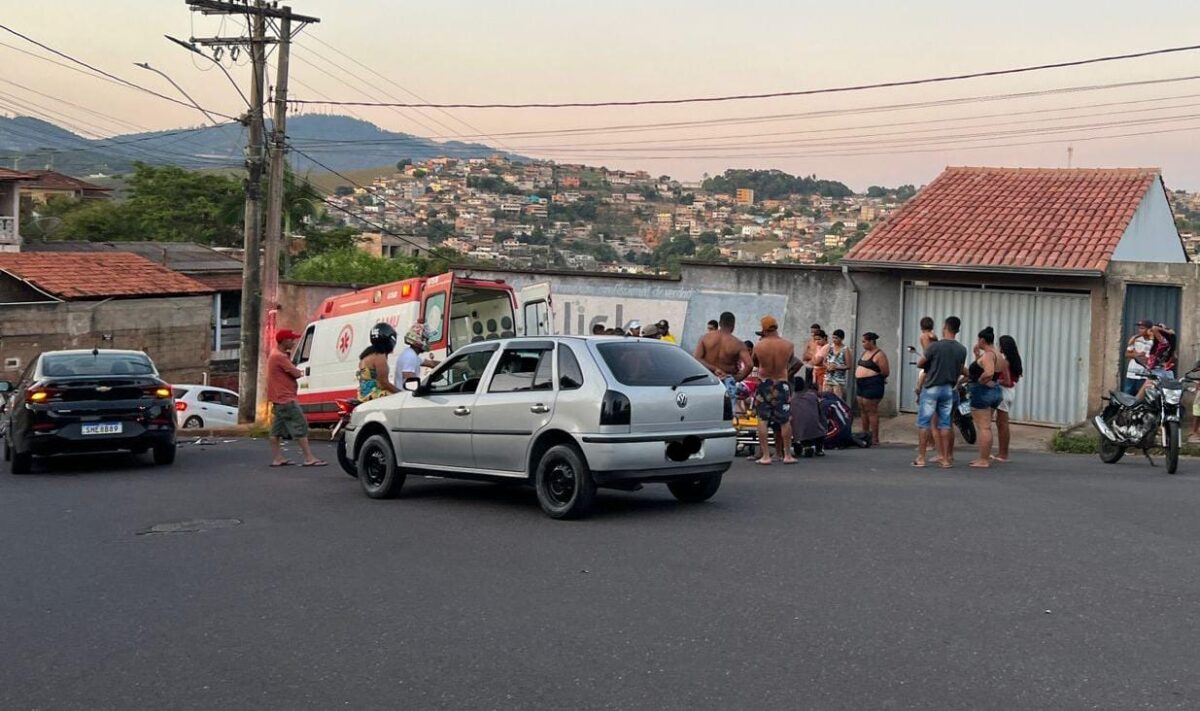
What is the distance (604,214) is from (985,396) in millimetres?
54547

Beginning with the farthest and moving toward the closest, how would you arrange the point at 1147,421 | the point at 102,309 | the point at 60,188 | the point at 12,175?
the point at 60,188
the point at 12,175
the point at 102,309
the point at 1147,421

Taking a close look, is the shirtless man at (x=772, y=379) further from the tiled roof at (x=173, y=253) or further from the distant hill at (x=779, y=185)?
the distant hill at (x=779, y=185)

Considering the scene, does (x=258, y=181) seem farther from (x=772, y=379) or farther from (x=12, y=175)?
(x=12, y=175)

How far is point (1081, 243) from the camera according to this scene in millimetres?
20781

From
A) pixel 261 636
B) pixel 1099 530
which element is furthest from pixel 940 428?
pixel 261 636

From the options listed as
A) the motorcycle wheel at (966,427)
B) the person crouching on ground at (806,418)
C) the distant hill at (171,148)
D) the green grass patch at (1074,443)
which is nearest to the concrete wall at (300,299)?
the person crouching on ground at (806,418)

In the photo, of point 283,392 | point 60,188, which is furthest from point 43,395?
point 60,188

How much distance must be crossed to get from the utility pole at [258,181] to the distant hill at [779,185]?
1886 inches

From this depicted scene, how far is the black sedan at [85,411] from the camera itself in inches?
623

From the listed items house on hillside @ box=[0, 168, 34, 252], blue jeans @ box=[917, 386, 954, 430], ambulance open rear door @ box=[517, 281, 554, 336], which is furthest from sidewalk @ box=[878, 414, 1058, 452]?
house on hillside @ box=[0, 168, 34, 252]

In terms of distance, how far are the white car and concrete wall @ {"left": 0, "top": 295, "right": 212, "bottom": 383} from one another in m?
8.47

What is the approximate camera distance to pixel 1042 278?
20.4m

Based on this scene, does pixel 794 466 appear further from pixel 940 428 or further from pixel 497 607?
pixel 497 607

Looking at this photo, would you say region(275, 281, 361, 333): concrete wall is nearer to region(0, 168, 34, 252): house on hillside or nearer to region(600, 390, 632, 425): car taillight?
region(600, 390, 632, 425): car taillight
